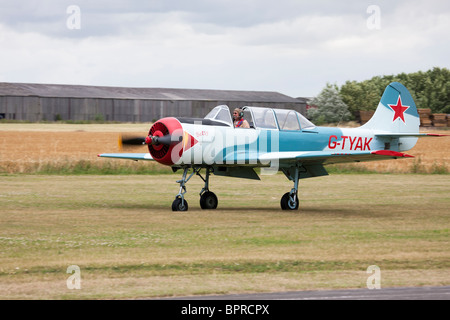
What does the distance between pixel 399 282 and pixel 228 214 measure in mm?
7652

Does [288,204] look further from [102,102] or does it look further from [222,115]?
[102,102]

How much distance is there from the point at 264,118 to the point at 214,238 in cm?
555

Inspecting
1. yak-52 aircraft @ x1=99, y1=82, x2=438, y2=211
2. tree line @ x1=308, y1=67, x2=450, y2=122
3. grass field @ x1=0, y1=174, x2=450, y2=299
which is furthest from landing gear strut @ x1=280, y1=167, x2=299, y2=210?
tree line @ x1=308, y1=67, x2=450, y2=122

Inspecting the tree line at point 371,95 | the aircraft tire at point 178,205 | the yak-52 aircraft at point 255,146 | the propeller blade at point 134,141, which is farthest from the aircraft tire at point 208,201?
the tree line at point 371,95

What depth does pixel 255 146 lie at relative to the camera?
17.1 meters

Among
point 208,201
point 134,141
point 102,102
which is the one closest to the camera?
point 134,141

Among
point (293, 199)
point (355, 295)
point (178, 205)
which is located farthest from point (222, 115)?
point (355, 295)

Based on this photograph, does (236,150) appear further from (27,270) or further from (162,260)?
(27,270)

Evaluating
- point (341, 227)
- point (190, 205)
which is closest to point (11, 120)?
→ point (190, 205)

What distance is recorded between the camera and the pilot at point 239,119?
17.1 m

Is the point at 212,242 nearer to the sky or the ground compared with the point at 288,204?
nearer to the ground

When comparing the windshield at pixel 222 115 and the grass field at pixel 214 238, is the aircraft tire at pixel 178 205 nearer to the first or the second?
the grass field at pixel 214 238

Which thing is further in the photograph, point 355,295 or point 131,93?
point 131,93

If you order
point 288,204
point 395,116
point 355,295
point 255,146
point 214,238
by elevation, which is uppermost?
point 395,116
